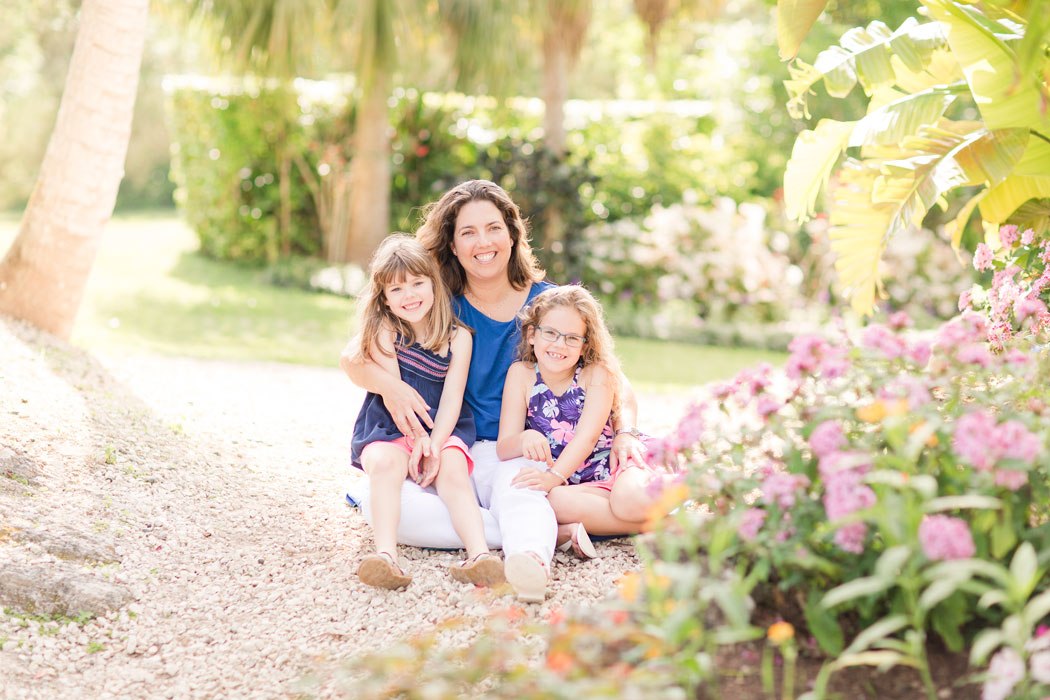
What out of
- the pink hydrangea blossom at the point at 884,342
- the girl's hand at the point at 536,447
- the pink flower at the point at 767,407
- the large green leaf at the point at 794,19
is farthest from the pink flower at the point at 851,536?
the large green leaf at the point at 794,19

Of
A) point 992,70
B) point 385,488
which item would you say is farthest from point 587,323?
point 992,70

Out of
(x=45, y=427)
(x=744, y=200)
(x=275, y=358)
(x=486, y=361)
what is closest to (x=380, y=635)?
(x=486, y=361)

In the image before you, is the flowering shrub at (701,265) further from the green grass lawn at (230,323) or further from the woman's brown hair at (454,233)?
the woman's brown hair at (454,233)

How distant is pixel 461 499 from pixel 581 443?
0.46m

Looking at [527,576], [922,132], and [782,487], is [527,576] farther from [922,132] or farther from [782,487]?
[922,132]

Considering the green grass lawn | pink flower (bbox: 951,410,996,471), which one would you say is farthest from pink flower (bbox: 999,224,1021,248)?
the green grass lawn

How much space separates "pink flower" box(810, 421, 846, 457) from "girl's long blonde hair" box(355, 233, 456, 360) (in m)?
1.74

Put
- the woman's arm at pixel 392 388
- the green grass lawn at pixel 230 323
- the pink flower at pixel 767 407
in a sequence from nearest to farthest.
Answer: the pink flower at pixel 767 407, the woman's arm at pixel 392 388, the green grass lawn at pixel 230 323

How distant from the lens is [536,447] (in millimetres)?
3426

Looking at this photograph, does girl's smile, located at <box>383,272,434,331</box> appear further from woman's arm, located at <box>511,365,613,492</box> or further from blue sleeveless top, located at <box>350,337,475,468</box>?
woman's arm, located at <box>511,365,613,492</box>

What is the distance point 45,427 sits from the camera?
400cm

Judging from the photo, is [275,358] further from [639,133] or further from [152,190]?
[152,190]

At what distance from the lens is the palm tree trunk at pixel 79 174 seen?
529cm

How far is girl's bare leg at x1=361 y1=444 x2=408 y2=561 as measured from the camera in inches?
127
